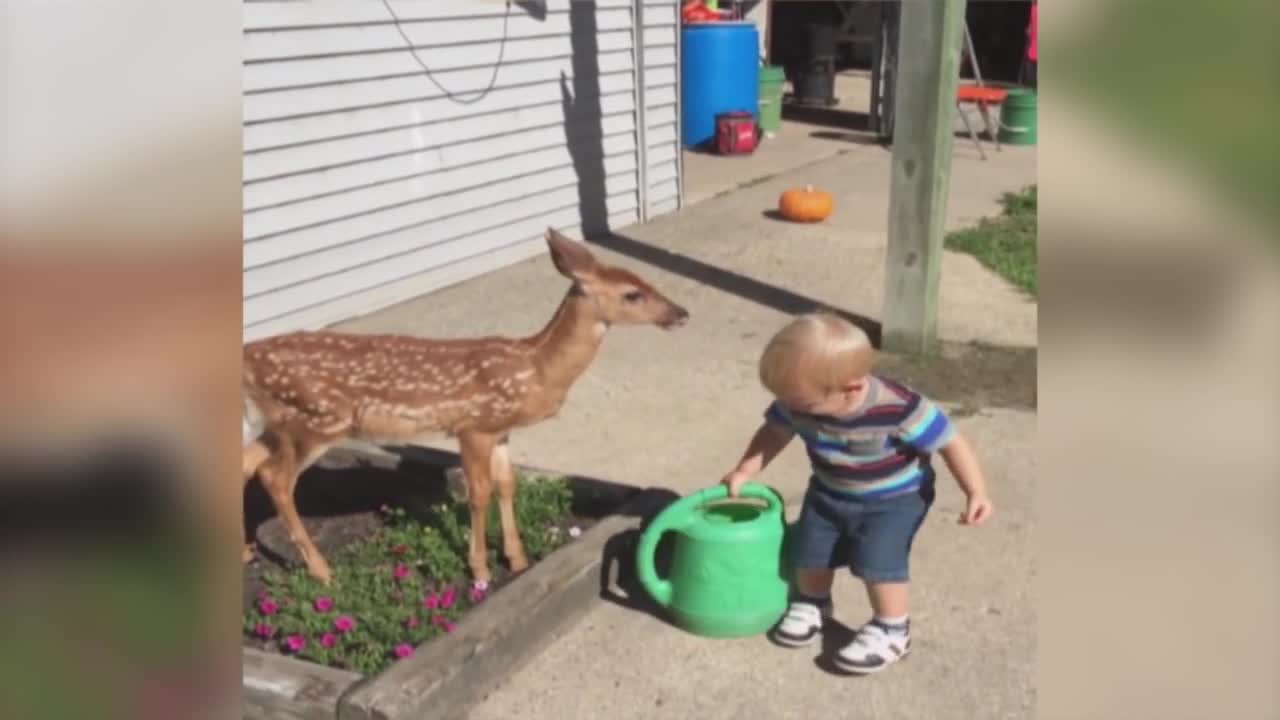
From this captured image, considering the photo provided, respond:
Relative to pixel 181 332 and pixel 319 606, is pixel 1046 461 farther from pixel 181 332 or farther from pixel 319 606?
pixel 319 606

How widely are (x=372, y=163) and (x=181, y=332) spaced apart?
22.7 ft

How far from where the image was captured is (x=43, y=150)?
1.54 feet

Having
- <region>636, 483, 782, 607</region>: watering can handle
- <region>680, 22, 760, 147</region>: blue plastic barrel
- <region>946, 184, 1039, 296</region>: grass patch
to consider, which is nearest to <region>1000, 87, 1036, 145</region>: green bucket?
<region>680, 22, 760, 147</region>: blue plastic barrel

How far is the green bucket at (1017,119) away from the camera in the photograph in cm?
1370

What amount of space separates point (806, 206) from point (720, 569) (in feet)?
20.9

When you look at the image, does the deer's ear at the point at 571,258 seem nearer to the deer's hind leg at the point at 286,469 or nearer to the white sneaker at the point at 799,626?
the deer's hind leg at the point at 286,469

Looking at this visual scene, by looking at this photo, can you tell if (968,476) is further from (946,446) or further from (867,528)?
(867,528)

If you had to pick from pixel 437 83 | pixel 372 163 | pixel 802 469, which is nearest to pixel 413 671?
pixel 802 469

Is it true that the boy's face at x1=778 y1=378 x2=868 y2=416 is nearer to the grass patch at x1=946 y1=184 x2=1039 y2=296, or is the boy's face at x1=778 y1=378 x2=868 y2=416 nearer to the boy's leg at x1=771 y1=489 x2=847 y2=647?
the boy's leg at x1=771 y1=489 x2=847 y2=647

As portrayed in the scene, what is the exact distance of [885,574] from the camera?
3.39 m

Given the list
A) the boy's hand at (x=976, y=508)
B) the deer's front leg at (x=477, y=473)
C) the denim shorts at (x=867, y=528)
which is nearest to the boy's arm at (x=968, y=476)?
the boy's hand at (x=976, y=508)

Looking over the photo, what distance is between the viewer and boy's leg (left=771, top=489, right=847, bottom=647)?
348 cm

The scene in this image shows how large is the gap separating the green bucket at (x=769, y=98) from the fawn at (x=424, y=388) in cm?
1111

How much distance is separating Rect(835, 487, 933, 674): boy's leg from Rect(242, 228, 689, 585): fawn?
884mm
